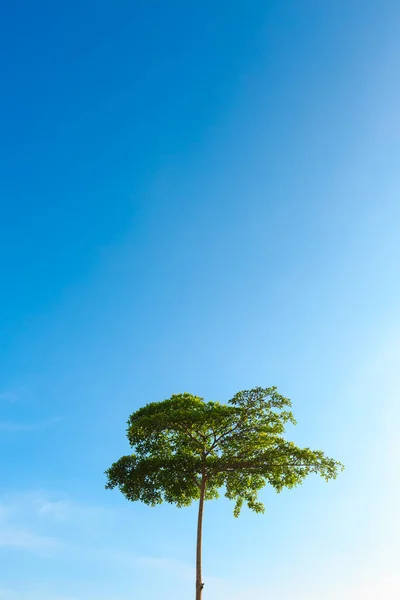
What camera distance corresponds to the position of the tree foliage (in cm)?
2852

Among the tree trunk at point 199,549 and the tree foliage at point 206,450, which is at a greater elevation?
the tree foliage at point 206,450

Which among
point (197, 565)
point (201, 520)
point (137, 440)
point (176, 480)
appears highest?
point (137, 440)

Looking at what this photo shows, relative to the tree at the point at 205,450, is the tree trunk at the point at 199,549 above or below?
below

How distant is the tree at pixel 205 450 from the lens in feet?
93.5

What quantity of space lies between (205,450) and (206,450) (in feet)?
0.57

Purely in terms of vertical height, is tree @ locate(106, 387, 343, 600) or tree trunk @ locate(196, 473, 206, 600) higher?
tree @ locate(106, 387, 343, 600)

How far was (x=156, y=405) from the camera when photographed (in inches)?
1149

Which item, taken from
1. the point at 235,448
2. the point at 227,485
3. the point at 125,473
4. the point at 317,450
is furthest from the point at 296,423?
the point at 125,473

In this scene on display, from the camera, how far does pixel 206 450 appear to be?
2958 centimetres

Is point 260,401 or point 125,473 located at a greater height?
point 260,401

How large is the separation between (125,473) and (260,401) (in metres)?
9.23

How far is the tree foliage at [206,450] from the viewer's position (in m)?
28.5

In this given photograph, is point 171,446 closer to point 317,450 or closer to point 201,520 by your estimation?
point 201,520

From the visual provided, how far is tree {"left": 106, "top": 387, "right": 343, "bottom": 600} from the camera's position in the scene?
28.5 m
